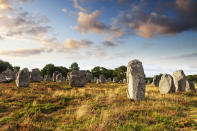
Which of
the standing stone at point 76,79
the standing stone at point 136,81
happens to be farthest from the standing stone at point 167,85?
the standing stone at point 76,79

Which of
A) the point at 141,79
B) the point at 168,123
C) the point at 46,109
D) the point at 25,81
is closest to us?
the point at 168,123

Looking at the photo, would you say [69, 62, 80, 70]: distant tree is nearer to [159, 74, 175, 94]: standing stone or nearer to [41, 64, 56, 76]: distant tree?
[41, 64, 56, 76]: distant tree

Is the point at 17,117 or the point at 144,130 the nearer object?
the point at 144,130

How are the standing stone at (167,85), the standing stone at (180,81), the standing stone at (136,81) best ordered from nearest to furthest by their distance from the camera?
the standing stone at (136,81)
the standing stone at (167,85)
the standing stone at (180,81)

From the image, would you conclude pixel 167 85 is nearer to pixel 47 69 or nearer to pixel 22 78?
pixel 22 78

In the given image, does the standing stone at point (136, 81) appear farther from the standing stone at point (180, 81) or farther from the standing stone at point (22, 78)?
the standing stone at point (22, 78)

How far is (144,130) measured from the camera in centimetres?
741

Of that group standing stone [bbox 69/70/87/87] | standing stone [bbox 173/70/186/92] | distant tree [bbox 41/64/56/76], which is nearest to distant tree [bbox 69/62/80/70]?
distant tree [bbox 41/64/56/76]

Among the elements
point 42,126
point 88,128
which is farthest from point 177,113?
point 42,126

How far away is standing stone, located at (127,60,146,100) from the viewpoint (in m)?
14.2

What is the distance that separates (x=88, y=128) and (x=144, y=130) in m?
2.74

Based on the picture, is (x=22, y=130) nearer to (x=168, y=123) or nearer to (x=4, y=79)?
(x=168, y=123)

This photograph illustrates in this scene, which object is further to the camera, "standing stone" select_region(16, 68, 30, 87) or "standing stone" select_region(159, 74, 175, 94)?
"standing stone" select_region(16, 68, 30, 87)

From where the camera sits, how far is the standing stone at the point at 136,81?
1421cm
